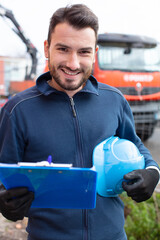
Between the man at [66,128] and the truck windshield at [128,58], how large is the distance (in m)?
4.59

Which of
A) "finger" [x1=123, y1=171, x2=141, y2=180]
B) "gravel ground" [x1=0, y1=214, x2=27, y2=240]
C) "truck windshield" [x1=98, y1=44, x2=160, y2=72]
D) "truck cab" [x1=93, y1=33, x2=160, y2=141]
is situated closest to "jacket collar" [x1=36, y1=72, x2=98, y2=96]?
"finger" [x1=123, y1=171, x2=141, y2=180]

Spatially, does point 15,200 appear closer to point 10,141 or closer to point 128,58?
point 10,141

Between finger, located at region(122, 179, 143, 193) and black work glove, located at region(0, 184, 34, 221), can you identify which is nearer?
black work glove, located at region(0, 184, 34, 221)

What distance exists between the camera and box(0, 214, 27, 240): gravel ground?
2791 mm

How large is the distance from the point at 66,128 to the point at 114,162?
0.90 feet

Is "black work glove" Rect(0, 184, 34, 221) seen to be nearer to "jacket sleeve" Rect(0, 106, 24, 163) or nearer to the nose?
"jacket sleeve" Rect(0, 106, 24, 163)

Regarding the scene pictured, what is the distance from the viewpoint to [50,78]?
1.49 metres

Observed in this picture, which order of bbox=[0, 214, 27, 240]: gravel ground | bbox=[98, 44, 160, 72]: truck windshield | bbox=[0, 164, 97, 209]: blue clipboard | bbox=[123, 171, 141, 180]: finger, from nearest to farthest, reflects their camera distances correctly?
bbox=[0, 164, 97, 209]: blue clipboard < bbox=[123, 171, 141, 180]: finger < bbox=[0, 214, 27, 240]: gravel ground < bbox=[98, 44, 160, 72]: truck windshield

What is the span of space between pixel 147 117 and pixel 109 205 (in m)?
4.81

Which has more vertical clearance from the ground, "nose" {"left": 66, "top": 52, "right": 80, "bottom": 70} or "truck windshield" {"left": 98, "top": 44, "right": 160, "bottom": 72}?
"nose" {"left": 66, "top": 52, "right": 80, "bottom": 70}

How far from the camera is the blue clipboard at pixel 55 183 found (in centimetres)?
98

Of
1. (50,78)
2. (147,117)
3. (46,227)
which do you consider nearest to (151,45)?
(147,117)

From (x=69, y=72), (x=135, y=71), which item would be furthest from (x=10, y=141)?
(x=135, y=71)

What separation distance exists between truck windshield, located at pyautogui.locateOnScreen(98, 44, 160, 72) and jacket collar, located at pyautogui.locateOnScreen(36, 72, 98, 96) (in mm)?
4470
